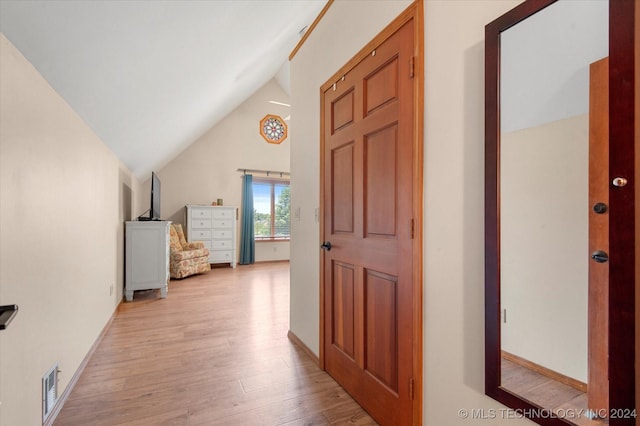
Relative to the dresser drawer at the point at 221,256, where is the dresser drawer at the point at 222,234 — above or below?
above

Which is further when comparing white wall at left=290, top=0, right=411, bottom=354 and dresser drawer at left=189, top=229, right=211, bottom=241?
dresser drawer at left=189, top=229, right=211, bottom=241

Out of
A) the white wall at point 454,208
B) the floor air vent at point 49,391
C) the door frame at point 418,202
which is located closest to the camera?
the white wall at point 454,208

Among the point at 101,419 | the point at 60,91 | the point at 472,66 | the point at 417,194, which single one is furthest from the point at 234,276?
the point at 472,66

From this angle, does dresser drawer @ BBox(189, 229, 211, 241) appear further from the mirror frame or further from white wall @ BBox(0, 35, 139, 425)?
the mirror frame

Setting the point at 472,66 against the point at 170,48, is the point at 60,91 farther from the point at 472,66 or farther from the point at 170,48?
the point at 472,66

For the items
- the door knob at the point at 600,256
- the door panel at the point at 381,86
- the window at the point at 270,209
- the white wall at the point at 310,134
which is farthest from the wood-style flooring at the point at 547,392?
the window at the point at 270,209

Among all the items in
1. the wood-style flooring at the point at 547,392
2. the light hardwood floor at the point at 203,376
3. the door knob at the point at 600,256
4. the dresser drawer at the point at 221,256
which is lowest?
the light hardwood floor at the point at 203,376

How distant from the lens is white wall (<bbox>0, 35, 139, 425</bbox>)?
3.51 feet

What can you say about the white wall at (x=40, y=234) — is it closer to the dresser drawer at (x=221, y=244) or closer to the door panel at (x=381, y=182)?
the door panel at (x=381, y=182)

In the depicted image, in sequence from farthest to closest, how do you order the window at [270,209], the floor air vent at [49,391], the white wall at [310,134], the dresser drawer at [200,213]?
the window at [270,209], the dresser drawer at [200,213], the white wall at [310,134], the floor air vent at [49,391]

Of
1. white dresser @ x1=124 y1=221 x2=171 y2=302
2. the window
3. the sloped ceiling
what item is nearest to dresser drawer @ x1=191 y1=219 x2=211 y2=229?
the window

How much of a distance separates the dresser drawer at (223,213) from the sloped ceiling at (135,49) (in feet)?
9.77

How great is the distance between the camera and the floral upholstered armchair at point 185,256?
491 centimetres

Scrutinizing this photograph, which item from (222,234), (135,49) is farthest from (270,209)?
(135,49)
